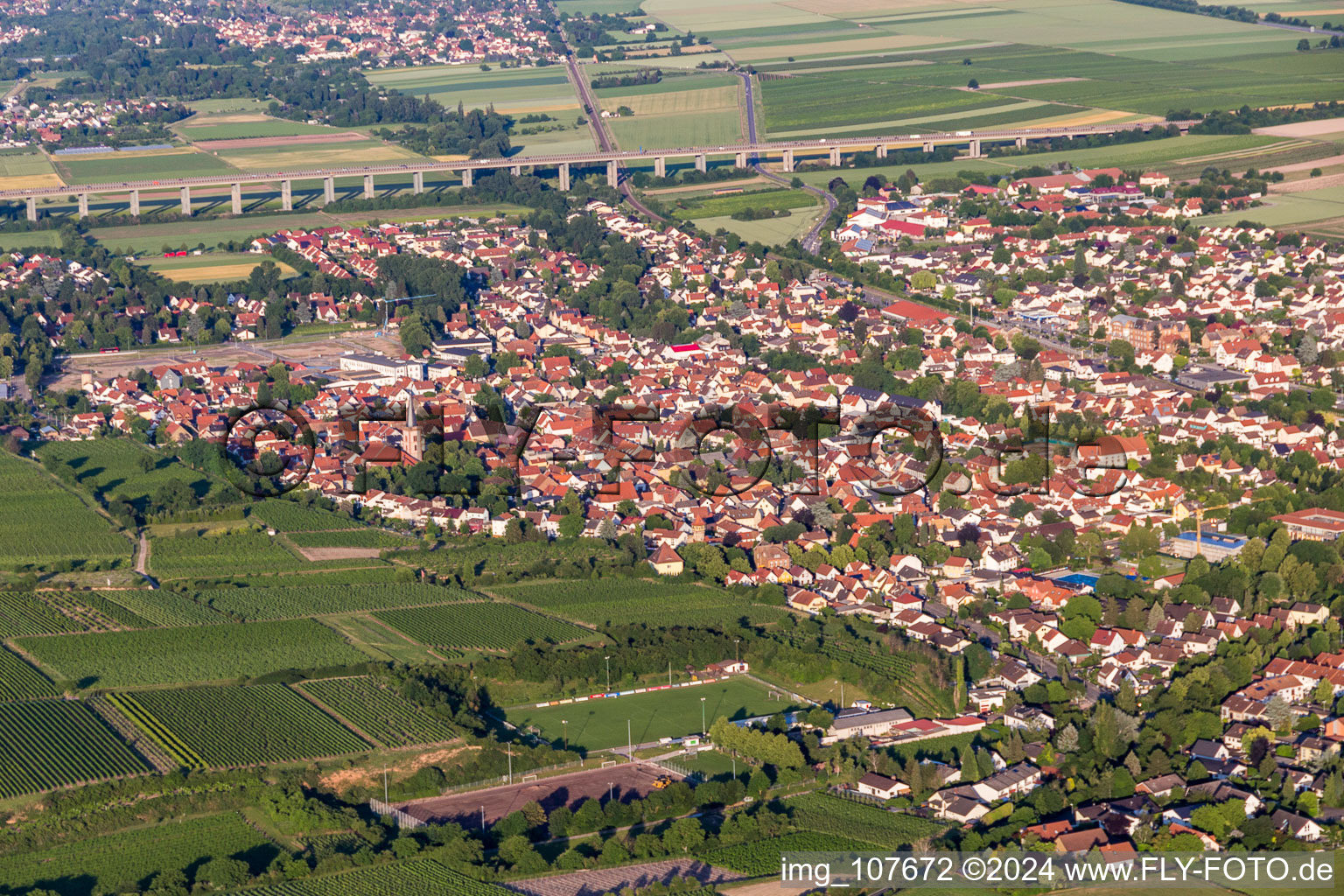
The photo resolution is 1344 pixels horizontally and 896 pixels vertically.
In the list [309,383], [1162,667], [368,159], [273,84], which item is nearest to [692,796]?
[1162,667]

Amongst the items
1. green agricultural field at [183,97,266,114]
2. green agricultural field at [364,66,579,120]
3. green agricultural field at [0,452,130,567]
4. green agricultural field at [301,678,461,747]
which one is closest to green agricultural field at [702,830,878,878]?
green agricultural field at [301,678,461,747]

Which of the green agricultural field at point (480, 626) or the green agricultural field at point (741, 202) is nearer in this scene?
the green agricultural field at point (480, 626)

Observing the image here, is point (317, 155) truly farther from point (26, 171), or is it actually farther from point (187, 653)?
point (187, 653)

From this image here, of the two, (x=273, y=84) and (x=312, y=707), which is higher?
(x=273, y=84)

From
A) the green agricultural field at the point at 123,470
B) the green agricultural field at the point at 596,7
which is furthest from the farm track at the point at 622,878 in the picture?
the green agricultural field at the point at 596,7

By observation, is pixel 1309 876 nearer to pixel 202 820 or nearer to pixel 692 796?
pixel 692 796

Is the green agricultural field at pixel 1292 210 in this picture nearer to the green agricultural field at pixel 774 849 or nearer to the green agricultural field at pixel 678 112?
the green agricultural field at pixel 678 112
